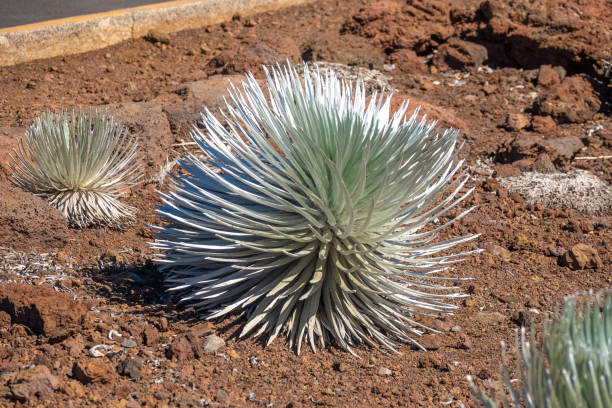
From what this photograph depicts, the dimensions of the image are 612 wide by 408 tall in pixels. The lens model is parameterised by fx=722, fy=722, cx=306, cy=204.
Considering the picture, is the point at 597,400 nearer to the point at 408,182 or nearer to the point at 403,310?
the point at 408,182

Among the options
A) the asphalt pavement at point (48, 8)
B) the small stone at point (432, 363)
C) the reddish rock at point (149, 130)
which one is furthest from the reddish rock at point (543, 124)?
the asphalt pavement at point (48, 8)

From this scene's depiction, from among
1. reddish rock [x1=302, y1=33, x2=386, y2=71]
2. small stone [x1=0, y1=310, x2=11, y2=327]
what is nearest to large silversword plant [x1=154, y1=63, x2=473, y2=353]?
small stone [x1=0, y1=310, x2=11, y2=327]

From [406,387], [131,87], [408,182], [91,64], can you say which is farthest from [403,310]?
[91,64]

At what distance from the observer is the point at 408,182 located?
97.5 inches

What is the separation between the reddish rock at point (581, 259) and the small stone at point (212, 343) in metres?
1.79

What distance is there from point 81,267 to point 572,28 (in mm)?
4425

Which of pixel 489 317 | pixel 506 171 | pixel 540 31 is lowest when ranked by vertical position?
pixel 489 317

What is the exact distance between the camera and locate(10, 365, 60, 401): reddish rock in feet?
6.69

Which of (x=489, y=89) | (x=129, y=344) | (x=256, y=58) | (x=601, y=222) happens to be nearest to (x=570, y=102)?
(x=489, y=89)

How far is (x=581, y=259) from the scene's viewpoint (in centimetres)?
339

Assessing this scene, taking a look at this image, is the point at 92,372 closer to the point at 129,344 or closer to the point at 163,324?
the point at 129,344

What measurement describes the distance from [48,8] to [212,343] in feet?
16.8

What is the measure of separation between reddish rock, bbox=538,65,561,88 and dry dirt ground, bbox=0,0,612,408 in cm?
2

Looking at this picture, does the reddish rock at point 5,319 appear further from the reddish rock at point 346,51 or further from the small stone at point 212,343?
the reddish rock at point 346,51
